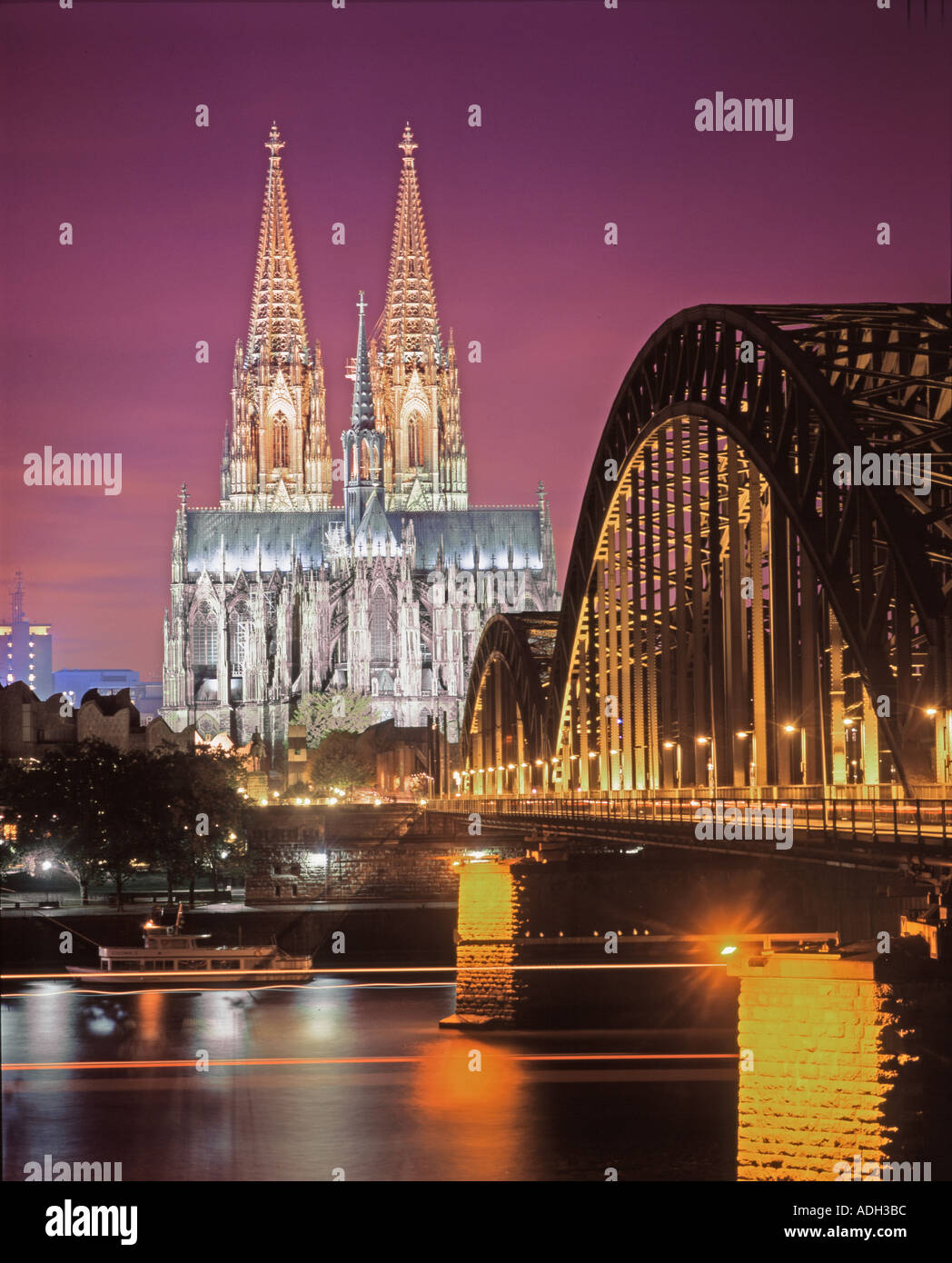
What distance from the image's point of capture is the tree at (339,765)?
153 metres

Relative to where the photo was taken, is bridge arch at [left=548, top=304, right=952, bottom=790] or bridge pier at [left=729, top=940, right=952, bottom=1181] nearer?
bridge pier at [left=729, top=940, right=952, bottom=1181]

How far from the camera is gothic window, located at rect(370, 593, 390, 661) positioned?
188125 millimetres

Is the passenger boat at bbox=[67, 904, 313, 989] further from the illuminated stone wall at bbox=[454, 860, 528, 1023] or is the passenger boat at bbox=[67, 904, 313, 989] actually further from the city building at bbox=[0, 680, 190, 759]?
the city building at bbox=[0, 680, 190, 759]

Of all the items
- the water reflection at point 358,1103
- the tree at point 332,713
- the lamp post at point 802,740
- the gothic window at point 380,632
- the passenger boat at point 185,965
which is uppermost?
the gothic window at point 380,632

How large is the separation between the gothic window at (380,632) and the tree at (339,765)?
27.9m

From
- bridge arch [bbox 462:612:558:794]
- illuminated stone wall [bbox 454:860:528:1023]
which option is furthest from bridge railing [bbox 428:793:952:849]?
bridge arch [bbox 462:612:558:794]

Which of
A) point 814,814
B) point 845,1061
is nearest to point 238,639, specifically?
point 814,814

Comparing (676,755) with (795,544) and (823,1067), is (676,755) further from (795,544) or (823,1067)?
(823,1067)

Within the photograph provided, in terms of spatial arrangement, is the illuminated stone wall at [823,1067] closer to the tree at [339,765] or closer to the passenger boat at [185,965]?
the passenger boat at [185,965]

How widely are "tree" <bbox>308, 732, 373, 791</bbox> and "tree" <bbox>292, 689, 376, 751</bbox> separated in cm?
1302

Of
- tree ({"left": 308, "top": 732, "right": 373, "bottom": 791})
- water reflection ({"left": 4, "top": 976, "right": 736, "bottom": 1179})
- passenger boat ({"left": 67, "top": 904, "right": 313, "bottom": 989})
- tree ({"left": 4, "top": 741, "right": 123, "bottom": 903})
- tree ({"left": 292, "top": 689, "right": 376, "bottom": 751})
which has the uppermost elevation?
tree ({"left": 292, "top": 689, "right": 376, "bottom": 751})

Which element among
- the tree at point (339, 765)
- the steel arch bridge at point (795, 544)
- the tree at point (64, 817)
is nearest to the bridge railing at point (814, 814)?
the steel arch bridge at point (795, 544)

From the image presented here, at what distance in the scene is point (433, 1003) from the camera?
212 feet
